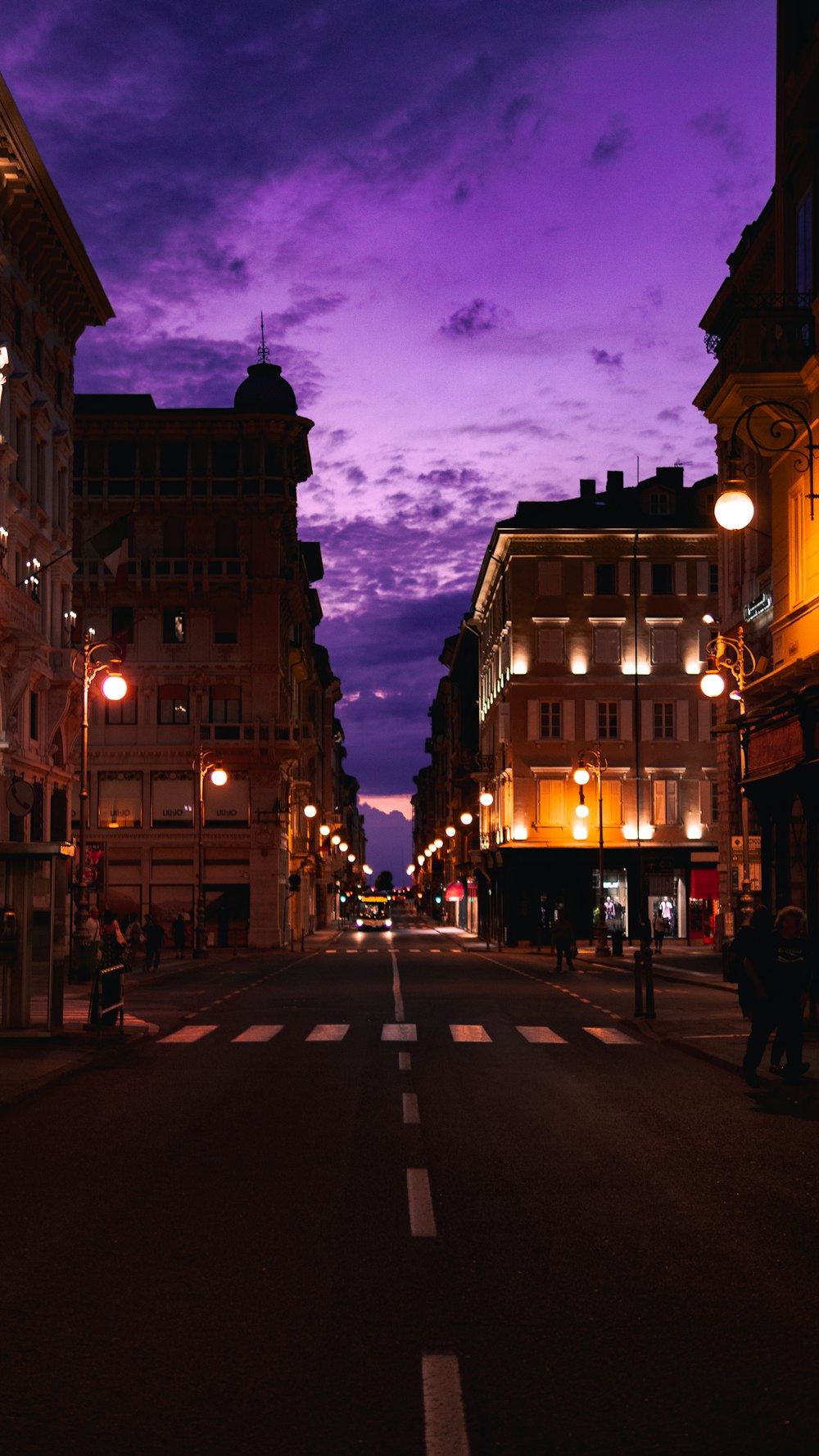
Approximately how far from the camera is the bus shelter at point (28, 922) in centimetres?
2052

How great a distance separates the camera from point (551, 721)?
246 ft

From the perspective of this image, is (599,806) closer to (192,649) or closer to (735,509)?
(192,649)

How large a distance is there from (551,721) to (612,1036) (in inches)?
2047

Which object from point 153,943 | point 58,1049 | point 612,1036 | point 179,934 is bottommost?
point 612,1036

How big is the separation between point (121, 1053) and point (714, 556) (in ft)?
197

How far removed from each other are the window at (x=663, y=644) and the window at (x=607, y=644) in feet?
5.75

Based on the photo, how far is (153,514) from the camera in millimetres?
74625

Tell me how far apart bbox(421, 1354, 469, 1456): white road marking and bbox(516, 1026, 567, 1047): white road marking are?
15728 millimetres

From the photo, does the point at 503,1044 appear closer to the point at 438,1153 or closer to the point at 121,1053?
the point at 121,1053

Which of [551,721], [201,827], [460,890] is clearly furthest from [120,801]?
[460,890]

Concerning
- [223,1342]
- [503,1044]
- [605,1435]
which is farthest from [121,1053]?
[605,1435]

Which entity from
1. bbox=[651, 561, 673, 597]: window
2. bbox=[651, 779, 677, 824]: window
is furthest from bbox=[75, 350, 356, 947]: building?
bbox=[651, 561, 673, 597]: window

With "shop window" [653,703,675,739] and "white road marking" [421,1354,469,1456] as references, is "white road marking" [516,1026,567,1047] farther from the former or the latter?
"shop window" [653,703,675,739]

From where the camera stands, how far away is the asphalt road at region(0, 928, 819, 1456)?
5762 millimetres
